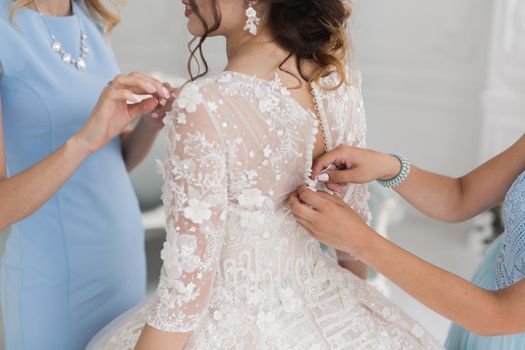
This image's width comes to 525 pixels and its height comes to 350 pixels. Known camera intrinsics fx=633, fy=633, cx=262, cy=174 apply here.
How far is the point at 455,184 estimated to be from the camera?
136 cm

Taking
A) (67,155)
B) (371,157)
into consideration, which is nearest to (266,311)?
(371,157)

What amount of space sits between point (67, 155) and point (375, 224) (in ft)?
4.30

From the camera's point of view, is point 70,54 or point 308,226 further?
point 70,54

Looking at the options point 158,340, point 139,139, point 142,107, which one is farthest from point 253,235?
point 139,139

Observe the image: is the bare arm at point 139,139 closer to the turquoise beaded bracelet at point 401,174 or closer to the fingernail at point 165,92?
the fingernail at point 165,92

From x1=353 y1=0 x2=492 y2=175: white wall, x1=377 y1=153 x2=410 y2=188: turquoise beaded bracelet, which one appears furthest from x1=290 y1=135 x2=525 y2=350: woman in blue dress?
x1=353 y1=0 x2=492 y2=175: white wall

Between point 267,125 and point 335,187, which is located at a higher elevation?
point 267,125

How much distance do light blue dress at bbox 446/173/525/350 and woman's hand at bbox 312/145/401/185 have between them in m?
0.23

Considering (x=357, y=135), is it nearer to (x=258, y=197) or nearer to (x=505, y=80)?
(x=258, y=197)

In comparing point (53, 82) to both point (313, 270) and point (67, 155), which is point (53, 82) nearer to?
point (67, 155)

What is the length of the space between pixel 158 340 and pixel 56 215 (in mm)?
480

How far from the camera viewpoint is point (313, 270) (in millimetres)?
1170

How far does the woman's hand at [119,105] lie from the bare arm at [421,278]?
344 mm

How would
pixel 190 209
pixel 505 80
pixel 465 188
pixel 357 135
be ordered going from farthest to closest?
pixel 505 80, pixel 465 188, pixel 357 135, pixel 190 209
